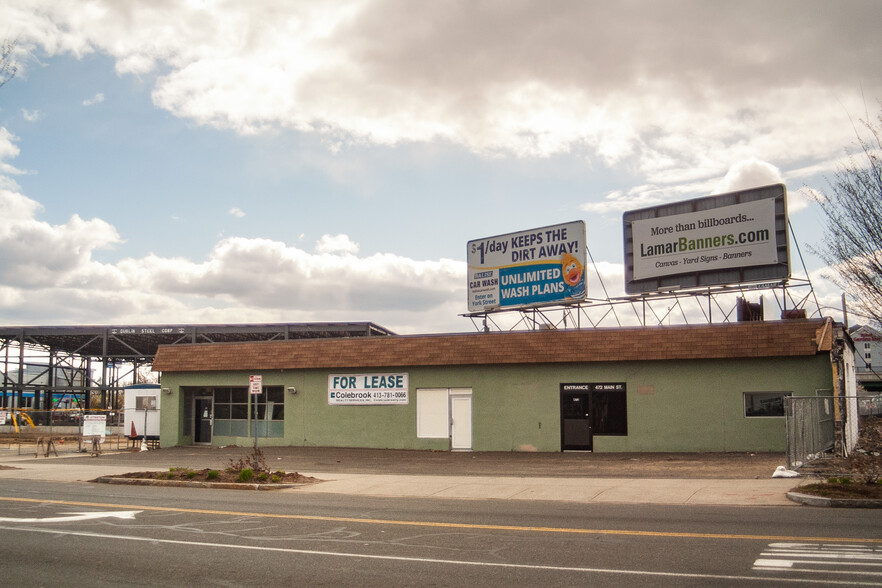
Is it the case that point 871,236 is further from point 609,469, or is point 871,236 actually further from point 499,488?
point 499,488

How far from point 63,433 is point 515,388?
36984 mm

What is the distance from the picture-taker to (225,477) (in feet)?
65.0

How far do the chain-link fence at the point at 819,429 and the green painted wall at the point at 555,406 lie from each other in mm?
1427

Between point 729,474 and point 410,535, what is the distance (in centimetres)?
1123

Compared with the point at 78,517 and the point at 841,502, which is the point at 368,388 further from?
the point at 841,502

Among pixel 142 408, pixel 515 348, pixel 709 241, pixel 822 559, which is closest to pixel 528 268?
pixel 515 348

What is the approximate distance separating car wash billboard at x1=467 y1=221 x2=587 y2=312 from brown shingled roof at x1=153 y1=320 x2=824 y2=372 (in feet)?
12.7

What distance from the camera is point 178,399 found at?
34938 mm

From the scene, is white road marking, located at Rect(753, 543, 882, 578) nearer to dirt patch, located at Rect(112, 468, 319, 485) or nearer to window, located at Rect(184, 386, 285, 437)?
dirt patch, located at Rect(112, 468, 319, 485)

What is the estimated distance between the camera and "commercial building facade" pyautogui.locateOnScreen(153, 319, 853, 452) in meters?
25.6

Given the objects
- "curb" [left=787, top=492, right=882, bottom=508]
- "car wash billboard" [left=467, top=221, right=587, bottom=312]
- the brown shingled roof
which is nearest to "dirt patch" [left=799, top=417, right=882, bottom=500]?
"curb" [left=787, top=492, right=882, bottom=508]

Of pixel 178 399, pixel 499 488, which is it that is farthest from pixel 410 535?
pixel 178 399

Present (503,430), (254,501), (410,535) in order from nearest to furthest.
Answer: (410,535) < (254,501) < (503,430)

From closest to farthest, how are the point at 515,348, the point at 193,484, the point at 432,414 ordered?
1. the point at 193,484
2. the point at 515,348
3. the point at 432,414
